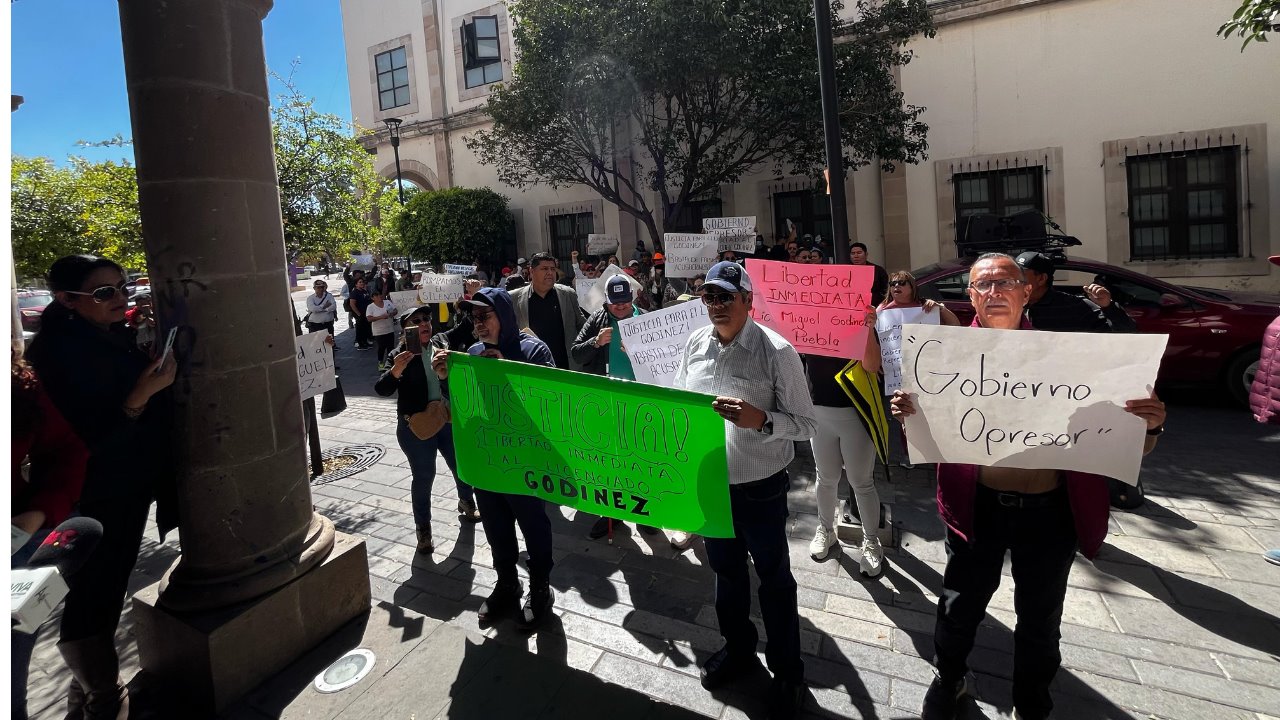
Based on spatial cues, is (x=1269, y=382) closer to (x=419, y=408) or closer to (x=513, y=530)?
(x=513, y=530)

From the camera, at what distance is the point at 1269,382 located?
12.4 ft

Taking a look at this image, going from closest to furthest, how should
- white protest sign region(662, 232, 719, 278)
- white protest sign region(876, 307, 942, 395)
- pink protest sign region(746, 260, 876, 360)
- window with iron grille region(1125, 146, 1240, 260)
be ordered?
pink protest sign region(746, 260, 876, 360)
white protest sign region(876, 307, 942, 395)
white protest sign region(662, 232, 719, 278)
window with iron grille region(1125, 146, 1240, 260)

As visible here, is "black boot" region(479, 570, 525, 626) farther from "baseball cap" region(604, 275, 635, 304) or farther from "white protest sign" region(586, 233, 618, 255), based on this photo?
"white protest sign" region(586, 233, 618, 255)

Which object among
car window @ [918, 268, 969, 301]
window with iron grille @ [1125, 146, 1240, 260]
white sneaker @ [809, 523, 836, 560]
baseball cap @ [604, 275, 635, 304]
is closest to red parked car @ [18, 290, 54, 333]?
baseball cap @ [604, 275, 635, 304]

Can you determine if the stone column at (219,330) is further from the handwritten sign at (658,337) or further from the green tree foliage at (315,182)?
the green tree foliage at (315,182)

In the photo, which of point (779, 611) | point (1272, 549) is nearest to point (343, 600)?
point (779, 611)

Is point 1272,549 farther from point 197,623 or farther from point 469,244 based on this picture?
point 469,244

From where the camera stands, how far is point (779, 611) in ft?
9.11

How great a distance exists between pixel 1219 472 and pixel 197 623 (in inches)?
272

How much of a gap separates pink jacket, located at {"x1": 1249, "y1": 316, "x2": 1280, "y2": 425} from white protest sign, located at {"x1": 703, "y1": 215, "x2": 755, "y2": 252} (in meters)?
6.43

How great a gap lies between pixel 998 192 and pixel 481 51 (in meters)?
14.2

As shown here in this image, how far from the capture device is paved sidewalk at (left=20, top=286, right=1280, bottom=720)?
9.25 feet

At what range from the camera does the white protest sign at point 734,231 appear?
9.82 meters

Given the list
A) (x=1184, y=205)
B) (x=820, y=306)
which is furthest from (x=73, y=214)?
(x=1184, y=205)
